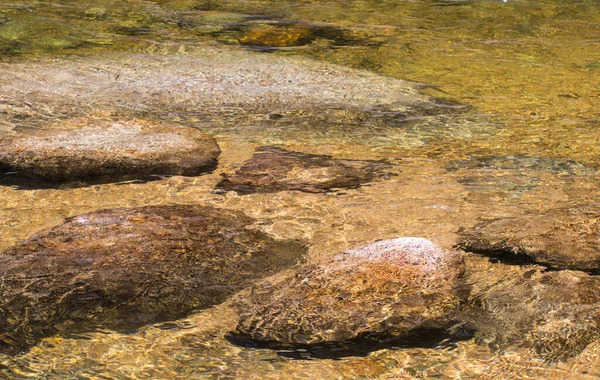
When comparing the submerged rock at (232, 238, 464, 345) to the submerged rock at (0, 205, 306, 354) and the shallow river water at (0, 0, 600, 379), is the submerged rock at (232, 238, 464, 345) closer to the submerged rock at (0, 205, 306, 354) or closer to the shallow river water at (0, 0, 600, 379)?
the shallow river water at (0, 0, 600, 379)

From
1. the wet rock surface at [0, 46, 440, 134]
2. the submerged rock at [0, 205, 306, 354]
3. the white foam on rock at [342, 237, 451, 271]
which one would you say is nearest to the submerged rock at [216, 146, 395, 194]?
the submerged rock at [0, 205, 306, 354]

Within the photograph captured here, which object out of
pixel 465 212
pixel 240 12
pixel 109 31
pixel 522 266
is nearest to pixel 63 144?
pixel 465 212

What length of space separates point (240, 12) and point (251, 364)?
7.38 m

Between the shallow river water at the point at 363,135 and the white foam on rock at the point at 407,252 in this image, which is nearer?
the shallow river water at the point at 363,135

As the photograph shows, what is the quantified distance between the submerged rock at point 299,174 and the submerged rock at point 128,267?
0.68m

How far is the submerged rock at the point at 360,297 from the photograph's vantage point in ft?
11.0

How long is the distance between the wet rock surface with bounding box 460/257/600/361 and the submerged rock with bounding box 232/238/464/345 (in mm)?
133

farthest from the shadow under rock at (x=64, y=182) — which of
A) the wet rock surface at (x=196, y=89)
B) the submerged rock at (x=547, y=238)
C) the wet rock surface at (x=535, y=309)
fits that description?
the wet rock surface at (x=535, y=309)

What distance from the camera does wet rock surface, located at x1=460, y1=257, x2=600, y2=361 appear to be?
11.0 ft

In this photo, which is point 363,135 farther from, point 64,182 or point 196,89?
point 64,182

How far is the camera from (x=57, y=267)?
3.71m

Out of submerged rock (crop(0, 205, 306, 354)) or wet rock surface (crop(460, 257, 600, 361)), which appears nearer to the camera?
wet rock surface (crop(460, 257, 600, 361))

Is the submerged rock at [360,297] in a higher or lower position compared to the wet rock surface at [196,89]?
lower

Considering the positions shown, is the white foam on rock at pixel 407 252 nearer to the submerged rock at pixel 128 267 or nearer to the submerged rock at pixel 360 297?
the submerged rock at pixel 360 297
